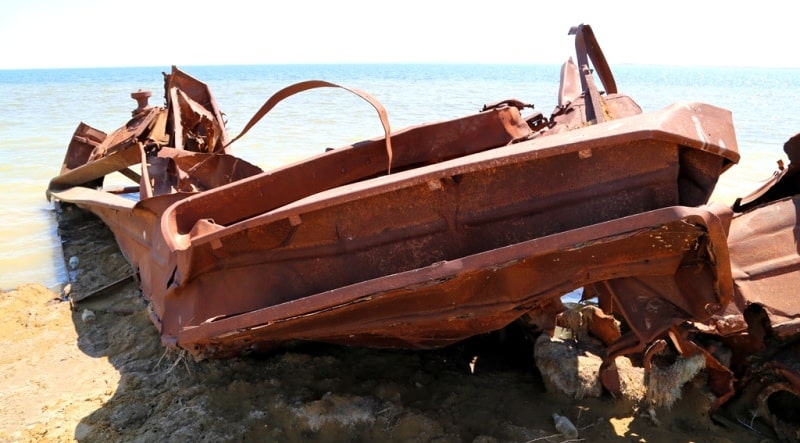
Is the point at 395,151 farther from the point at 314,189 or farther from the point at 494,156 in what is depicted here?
the point at 494,156

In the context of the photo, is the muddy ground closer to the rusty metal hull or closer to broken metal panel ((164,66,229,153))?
the rusty metal hull

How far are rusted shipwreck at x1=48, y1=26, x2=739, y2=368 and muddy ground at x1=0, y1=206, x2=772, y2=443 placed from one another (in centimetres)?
30

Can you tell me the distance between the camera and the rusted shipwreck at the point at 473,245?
6.44ft

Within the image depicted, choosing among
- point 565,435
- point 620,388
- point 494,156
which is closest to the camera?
point 494,156

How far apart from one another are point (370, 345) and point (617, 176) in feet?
4.75

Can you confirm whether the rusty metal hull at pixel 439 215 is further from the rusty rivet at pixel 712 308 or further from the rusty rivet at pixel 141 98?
the rusty rivet at pixel 141 98

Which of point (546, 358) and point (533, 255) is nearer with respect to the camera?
point (533, 255)

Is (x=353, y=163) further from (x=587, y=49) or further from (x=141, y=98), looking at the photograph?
(x=141, y=98)

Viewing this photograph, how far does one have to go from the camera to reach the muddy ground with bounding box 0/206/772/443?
2566mm

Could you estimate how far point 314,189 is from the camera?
9.76 feet

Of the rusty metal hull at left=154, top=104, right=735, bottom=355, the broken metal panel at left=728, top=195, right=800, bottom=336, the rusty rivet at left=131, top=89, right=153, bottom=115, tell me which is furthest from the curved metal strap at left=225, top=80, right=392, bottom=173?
the rusty rivet at left=131, top=89, right=153, bottom=115

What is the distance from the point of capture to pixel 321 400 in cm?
267

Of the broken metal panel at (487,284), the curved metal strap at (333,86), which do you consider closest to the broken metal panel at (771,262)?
the broken metal panel at (487,284)

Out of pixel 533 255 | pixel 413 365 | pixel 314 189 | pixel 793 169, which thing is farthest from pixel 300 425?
pixel 793 169
